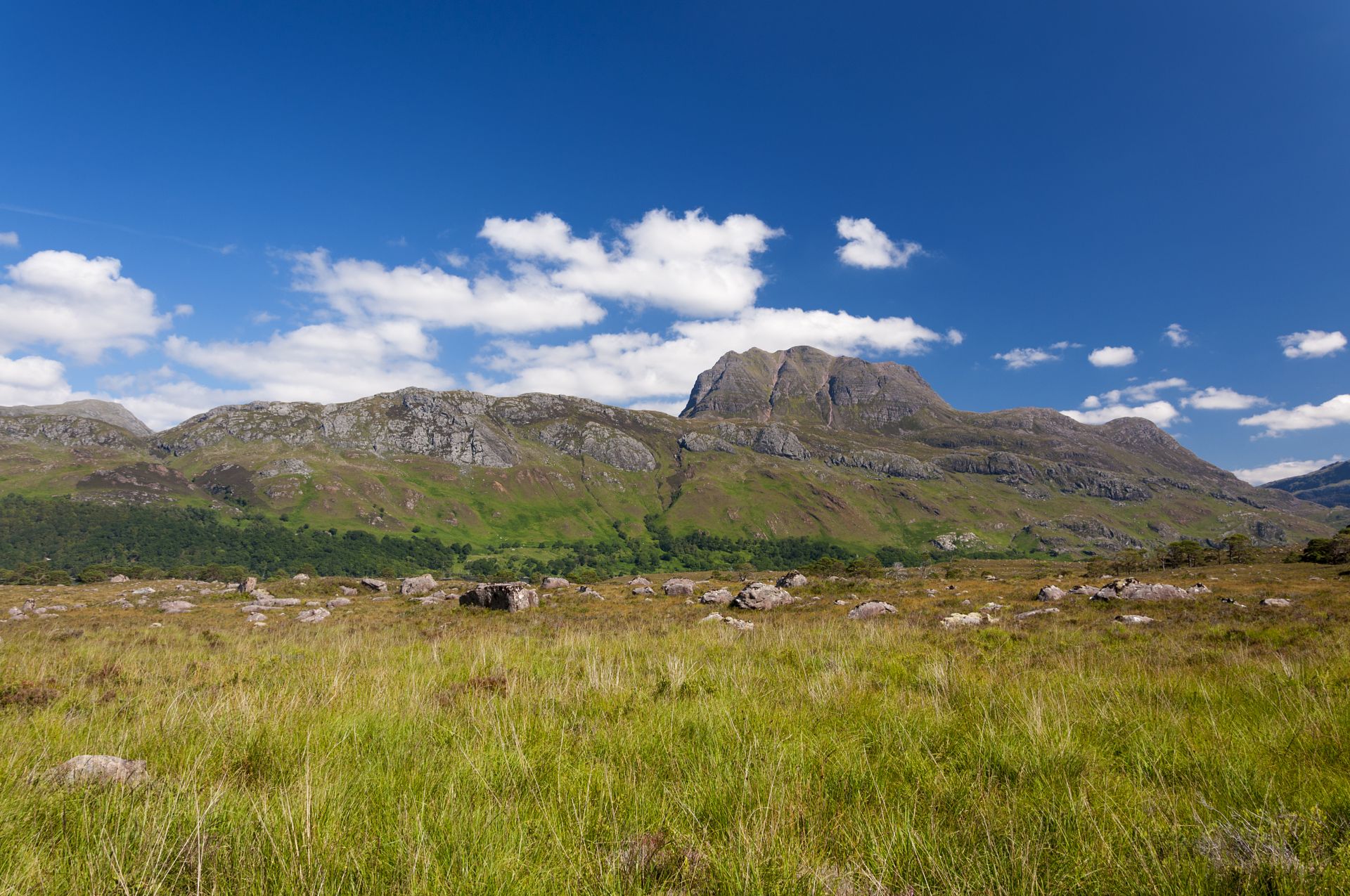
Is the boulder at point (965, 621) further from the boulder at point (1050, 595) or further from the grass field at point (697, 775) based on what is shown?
the boulder at point (1050, 595)

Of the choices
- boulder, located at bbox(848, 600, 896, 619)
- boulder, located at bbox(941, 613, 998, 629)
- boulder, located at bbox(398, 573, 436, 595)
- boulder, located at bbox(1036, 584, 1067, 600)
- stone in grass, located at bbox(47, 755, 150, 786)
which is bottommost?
boulder, located at bbox(398, 573, 436, 595)

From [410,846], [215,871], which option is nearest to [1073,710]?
[410,846]

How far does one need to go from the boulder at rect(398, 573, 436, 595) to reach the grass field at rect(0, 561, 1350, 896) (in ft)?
120

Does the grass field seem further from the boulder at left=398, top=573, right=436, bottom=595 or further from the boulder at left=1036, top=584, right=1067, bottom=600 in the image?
the boulder at left=398, top=573, right=436, bottom=595

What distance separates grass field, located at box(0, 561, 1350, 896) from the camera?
2643 mm

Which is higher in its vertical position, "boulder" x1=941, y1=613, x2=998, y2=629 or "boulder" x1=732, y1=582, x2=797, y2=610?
"boulder" x1=941, y1=613, x2=998, y2=629

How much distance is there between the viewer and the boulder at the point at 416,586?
1722 inches

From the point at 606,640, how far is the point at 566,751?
821cm

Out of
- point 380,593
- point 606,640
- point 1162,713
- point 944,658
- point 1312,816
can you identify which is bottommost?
point 380,593

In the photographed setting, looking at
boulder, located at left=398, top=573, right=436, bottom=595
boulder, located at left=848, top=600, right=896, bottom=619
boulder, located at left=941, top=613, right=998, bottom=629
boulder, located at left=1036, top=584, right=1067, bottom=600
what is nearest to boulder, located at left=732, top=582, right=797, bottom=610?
boulder, located at left=848, top=600, right=896, bottom=619

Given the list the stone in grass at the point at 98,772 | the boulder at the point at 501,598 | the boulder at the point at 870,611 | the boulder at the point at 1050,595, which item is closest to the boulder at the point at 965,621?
the boulder at the point at 870,611

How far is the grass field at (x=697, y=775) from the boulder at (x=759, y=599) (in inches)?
Result: 693

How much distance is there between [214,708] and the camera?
17.6ft

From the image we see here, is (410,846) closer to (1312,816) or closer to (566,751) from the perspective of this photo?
(566,751)
